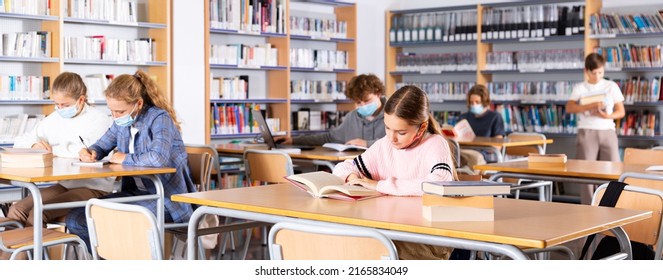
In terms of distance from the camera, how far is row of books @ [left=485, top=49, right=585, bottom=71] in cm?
850

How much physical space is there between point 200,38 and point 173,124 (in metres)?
3.05

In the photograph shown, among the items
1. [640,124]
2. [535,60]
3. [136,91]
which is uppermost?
[535,60]

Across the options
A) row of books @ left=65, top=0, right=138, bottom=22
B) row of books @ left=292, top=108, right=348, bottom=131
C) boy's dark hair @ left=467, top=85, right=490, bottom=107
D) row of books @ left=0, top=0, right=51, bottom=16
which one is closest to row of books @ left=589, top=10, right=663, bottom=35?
boy's dark hair @ left=467, top=85, right=490, bottom=107

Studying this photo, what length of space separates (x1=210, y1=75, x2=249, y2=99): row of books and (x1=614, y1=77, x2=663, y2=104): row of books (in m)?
3.55

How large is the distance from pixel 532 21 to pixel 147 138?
17.4 ft

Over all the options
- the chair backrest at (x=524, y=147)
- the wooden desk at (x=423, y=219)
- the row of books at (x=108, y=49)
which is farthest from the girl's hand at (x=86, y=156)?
the chair backrest at (x=524, y=147)

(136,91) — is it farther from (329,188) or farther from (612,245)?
(612,245)

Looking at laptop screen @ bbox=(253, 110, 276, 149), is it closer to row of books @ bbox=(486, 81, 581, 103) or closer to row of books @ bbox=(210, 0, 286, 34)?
row of books @ bbox=(210, 0, 286, 34)

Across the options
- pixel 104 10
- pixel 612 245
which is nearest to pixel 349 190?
pixel 612 245

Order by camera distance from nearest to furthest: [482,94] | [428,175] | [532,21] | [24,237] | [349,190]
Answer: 1. [349,190]
2. [428,175]
3. [24,237]
4. [482,94]
5. [532,21]

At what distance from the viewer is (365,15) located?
31.1 ft

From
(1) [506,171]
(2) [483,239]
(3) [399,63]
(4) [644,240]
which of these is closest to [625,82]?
(3) [399,63]

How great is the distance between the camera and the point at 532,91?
8.83 metres
